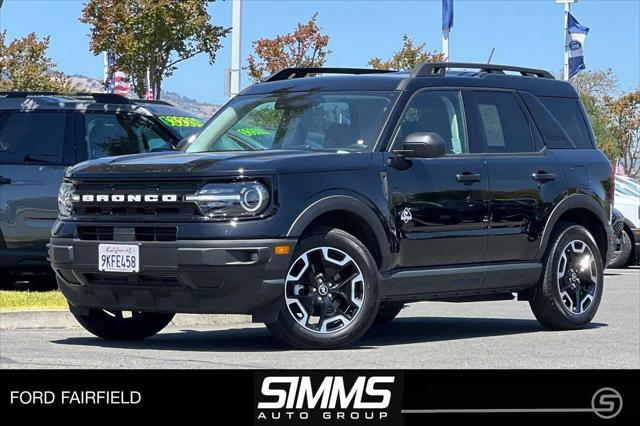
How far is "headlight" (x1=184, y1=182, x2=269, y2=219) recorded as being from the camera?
784 cm

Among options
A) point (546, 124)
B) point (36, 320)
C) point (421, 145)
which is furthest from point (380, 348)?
point (36, 320)

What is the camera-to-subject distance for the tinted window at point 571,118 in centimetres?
1048

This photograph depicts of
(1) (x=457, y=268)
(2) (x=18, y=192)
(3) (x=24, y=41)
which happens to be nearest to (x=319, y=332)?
(1) (x=457, y=268)

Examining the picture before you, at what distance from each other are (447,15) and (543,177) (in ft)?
93.0

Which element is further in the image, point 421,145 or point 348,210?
point 421,145

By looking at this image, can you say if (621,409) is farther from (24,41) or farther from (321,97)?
(24,41)

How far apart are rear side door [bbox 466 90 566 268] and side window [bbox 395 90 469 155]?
0.15m

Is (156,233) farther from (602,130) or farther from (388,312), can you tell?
(602,130)

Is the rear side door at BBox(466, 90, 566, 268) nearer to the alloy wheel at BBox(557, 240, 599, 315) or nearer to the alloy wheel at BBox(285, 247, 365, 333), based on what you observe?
the alloy wheel at BBox(557, 240, 599, 315)

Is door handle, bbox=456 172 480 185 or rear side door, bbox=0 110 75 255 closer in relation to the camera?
door handle, bbox=456 172 480 185

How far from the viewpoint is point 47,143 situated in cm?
1259

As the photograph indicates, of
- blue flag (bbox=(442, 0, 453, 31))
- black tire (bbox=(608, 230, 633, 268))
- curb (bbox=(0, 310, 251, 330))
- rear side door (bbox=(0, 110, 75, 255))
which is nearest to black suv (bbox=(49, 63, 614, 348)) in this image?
curb (bbox=(0, 310, 251, 330))

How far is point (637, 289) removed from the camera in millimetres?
16625

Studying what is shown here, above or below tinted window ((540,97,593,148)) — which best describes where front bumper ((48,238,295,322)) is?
below
